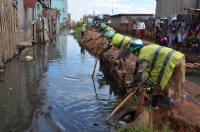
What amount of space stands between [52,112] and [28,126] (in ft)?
2.64

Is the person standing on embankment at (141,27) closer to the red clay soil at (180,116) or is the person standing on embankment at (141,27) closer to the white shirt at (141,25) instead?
the white shirt at (141,25)

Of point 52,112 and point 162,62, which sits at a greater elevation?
point 162,62

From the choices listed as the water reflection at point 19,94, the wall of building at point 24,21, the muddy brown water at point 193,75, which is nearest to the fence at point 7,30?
the water reflection at point 19,94

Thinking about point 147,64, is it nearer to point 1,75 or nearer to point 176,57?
point 176,57

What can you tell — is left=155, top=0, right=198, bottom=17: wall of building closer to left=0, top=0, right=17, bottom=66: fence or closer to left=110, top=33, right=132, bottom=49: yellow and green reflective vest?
left=110, top=33, right=132, bottom=49: yellow and green reflective vest

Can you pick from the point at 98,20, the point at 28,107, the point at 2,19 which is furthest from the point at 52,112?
the point at 98,20

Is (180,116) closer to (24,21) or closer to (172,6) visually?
(24,21)

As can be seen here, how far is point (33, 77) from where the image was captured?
8070 millimetres

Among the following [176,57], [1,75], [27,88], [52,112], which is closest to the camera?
[176,57]

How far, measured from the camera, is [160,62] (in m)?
4.22

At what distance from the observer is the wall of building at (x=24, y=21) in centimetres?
1282

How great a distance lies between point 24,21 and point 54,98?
930 centimetres

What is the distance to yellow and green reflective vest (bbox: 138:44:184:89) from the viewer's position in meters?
4.12

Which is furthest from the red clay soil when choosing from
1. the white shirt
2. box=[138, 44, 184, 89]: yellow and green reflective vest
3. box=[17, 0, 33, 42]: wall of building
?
the white shirt
